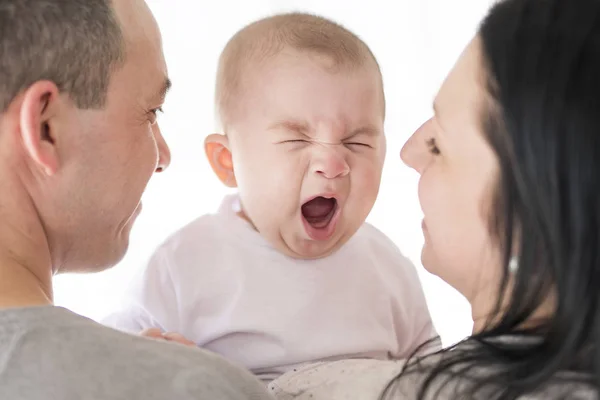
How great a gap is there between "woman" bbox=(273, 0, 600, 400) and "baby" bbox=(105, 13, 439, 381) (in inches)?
17.6

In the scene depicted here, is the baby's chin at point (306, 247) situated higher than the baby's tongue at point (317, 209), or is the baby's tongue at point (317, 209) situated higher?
the baby's tongue at point (317, 209)

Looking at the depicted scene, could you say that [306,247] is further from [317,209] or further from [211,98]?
[211,98]

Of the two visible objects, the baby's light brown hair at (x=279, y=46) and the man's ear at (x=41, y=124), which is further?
the baby's light brown hair at (x=279, y=46)

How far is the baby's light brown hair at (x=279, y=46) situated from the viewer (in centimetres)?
161

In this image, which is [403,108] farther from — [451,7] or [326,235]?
[326,235]

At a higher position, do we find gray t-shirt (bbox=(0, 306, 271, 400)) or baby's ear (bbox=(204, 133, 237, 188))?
baby's ear (bbox=(204, 133, 237, 188))

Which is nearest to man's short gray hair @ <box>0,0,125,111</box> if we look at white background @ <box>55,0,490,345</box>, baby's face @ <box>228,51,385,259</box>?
baby's face @ <box>228,51,385,259</box>

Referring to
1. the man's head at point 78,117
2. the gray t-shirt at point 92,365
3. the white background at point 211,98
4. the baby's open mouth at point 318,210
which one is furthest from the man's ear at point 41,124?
the white background at point 211,98

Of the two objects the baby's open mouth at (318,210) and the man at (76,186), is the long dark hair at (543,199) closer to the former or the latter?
the man at (76,186)

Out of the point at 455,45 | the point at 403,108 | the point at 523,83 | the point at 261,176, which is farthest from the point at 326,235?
the point at 455,45

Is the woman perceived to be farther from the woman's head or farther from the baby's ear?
the baby's ear

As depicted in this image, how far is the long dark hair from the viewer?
94 cm

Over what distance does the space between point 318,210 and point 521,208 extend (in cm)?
71

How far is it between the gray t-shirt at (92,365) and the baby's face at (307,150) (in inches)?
23.7
